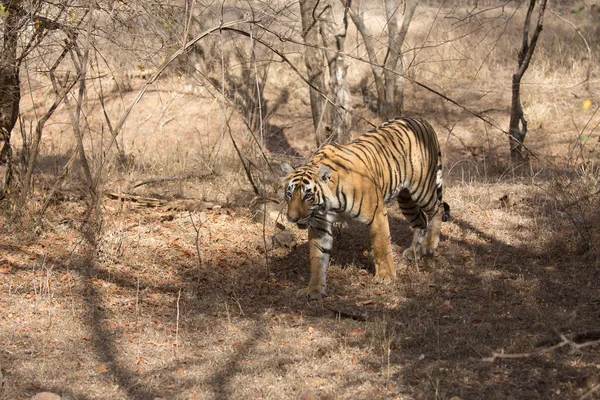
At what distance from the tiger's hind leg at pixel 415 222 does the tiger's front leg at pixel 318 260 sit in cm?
144

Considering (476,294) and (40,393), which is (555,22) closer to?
(476,294)

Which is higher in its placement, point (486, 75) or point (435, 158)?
point (486, 75)

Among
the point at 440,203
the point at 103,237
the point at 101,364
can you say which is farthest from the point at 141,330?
the point at 440,203

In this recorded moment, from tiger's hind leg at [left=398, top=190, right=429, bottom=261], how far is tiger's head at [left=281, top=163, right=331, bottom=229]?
1766mm

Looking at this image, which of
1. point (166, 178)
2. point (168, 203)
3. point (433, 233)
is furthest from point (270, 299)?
point (166, 178)

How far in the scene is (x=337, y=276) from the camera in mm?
6984

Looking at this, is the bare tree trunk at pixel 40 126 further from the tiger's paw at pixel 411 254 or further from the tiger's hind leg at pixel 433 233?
the tiger's hind leg at pixel 433 233

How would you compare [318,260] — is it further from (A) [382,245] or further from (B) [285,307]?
(A) [382,245]

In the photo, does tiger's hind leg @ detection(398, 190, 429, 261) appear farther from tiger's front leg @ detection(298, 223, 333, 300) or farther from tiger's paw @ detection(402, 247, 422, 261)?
tiger's front leg @ detection(298, 223, 333, 300)

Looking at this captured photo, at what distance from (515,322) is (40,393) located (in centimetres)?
332

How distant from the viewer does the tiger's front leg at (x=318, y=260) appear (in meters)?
6.36

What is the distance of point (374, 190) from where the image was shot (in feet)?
21.5

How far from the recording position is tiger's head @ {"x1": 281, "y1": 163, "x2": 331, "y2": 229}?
6000mm

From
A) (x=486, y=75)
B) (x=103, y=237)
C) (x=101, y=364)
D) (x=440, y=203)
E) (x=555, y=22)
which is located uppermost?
(x=555, y=22)
